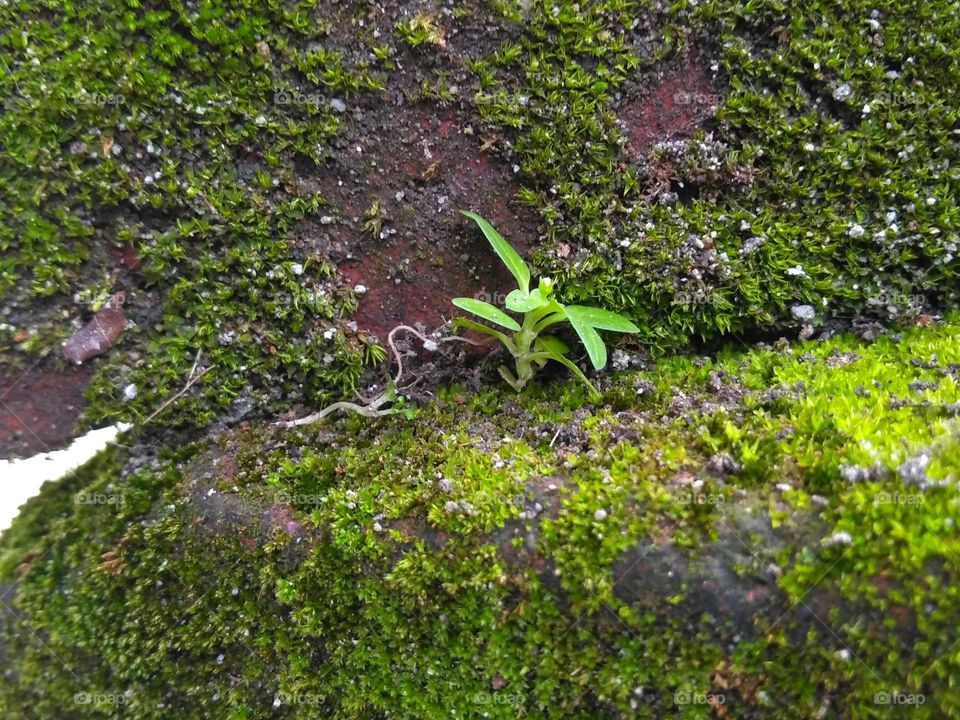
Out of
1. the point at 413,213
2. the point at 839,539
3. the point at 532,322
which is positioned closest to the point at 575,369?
the point at 532,322

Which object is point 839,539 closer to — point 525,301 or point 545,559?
point 545,559

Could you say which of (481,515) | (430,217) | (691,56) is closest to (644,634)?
(481,515)

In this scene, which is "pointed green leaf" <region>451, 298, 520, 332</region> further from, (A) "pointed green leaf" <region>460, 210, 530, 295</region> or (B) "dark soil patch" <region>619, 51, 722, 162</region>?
(B) "dark soil patch" <region>619, 51, 722, 162</region>

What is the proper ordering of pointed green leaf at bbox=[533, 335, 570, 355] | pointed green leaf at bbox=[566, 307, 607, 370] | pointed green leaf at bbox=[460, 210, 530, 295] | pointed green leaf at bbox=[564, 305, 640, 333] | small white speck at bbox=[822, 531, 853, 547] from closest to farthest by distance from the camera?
small white speck at bbox=[822, 531, 853, 547] → pointed green leaf at bbox=[566, 307, 607, 370] → pointed green leaf at bbox=[564, 305, 640, 333] → pointed green leaf at bbox=[460, 210, 530, 295] → pointed green leaf at bbox=[533, 335, 570, 355]

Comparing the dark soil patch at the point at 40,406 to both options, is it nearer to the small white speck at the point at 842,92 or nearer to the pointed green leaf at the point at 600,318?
the pointed green leaf at the point at 600,318

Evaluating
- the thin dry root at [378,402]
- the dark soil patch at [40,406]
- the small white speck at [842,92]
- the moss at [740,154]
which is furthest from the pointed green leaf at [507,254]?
the dark soil patch at [40,406]

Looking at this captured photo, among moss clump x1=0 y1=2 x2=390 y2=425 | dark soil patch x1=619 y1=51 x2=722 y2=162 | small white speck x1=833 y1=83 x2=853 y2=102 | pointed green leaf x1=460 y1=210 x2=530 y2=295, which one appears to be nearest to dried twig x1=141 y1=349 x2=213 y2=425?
moss clump x1=0 y1=2 x2=390 y2=425
